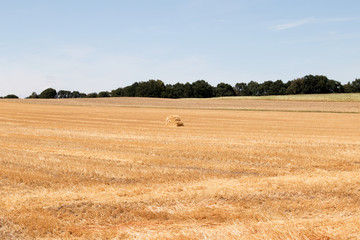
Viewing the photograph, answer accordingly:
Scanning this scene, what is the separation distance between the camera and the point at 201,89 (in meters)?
152

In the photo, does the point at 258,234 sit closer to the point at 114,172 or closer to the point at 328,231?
the point at 328,231

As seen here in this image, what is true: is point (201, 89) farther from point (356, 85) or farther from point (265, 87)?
point (356, 85)

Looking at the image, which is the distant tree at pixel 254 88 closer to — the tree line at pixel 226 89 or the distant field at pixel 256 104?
the tree line at pixel 226 89

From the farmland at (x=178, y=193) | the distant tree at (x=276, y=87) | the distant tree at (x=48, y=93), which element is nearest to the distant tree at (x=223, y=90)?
the distant tree at (x=276, y=87)

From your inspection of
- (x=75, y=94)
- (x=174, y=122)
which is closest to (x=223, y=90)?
(x=75, y=94)

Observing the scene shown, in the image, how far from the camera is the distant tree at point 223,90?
16862cm

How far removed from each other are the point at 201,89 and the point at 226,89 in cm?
2163

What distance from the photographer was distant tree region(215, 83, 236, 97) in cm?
16862

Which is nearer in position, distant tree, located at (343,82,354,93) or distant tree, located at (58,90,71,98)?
distant tree, located at (343,82,354,93)

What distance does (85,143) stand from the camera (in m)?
17.8

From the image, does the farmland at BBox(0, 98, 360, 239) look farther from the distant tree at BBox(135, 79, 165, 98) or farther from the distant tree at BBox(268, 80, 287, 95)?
the distant tree at BBox(268, 80, 287, 95)

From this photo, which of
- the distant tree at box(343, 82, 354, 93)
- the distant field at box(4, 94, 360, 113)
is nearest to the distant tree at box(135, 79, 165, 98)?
the distant field at box(4, 94, 360, 113)

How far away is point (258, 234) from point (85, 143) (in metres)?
A: 13.6

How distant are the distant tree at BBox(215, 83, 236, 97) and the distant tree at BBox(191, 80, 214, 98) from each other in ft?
42.8
